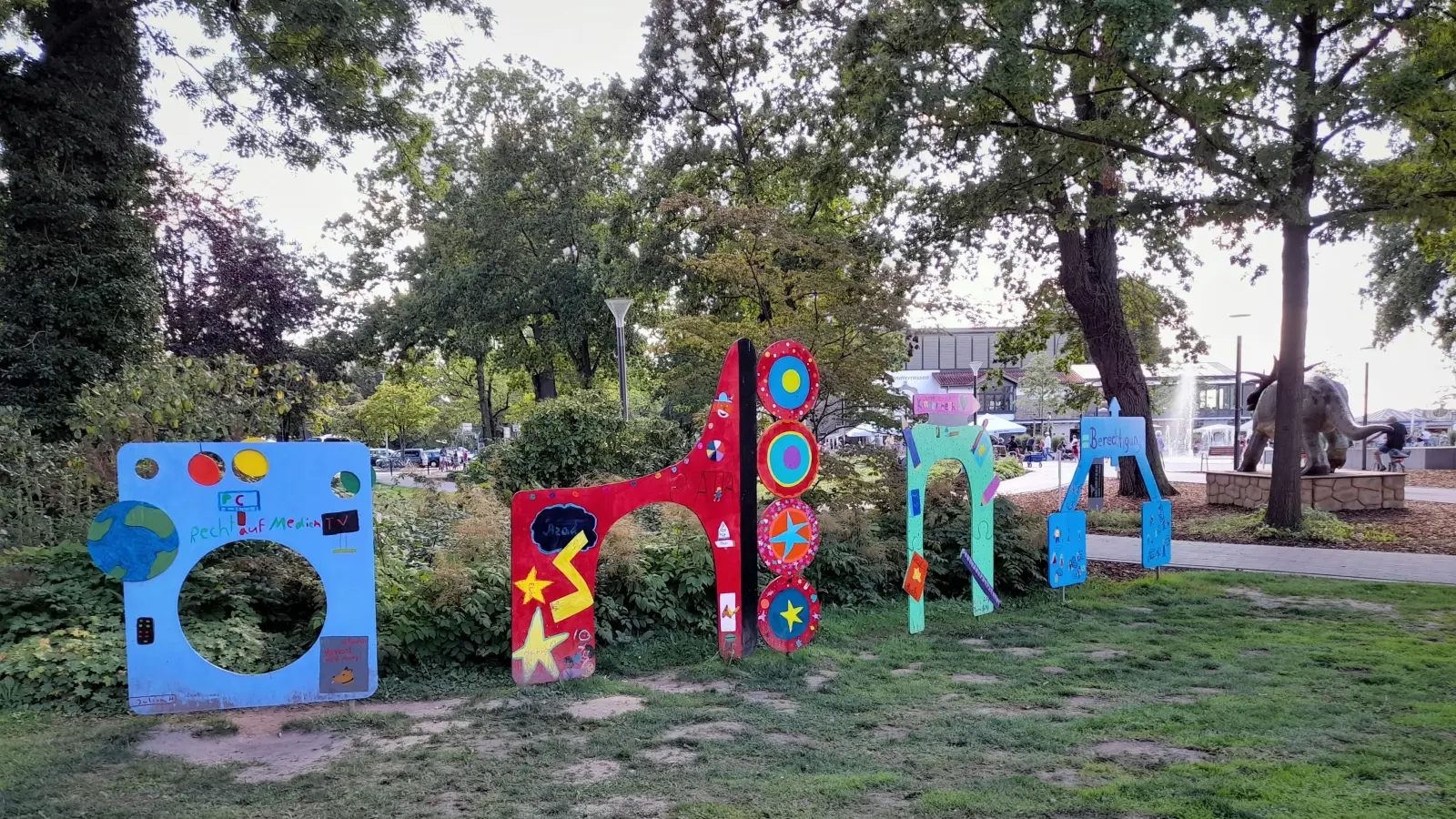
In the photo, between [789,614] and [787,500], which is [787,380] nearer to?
[787,500]

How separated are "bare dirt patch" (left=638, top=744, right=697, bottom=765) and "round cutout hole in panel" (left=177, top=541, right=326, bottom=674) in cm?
261

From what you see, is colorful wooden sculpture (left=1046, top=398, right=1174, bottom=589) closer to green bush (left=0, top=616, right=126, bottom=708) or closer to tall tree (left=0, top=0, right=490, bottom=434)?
green bush (left=0, top=616, right=126, bottom=708)

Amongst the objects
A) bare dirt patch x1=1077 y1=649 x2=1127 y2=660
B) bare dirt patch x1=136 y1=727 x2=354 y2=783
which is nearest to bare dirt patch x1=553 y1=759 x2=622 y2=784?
bare dirt patch x1=136 y1=727 x2=354 y2=783

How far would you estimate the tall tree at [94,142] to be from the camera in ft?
35.1

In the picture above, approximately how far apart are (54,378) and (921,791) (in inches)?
454

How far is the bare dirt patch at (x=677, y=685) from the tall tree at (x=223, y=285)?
1889 centimetres

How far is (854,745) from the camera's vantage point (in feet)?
15.5

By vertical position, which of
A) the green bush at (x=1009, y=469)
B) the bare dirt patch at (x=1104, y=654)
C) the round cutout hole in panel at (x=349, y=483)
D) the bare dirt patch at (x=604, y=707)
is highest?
the round cutout hole in panel at (x=349, y=483)

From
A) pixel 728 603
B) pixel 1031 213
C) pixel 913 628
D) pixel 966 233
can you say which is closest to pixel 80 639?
pixel 728 603

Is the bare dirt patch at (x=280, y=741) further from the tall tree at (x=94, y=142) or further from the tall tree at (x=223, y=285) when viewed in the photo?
the tall tree at (x=223, y=285)

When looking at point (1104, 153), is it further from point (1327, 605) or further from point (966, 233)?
point (1327, 605)

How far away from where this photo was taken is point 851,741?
4.81 metres

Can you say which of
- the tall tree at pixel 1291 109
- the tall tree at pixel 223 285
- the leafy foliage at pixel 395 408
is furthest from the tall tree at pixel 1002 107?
the leafy foliage at pixel 395 408

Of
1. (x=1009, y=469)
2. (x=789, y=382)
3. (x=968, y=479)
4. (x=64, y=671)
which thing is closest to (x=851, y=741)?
(x=789, y=382)
